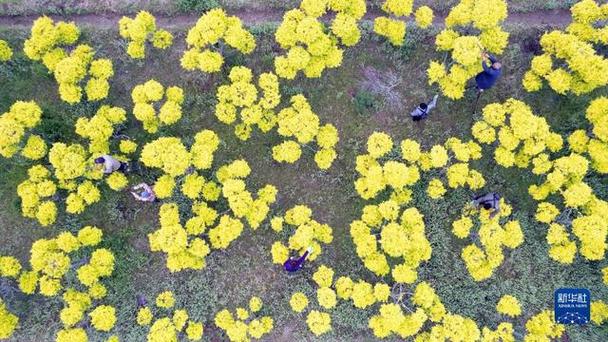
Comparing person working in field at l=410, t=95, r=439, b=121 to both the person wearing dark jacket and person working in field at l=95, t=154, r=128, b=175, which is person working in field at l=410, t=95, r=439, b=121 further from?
person working in field at l=95, t=154, r=128, b=175

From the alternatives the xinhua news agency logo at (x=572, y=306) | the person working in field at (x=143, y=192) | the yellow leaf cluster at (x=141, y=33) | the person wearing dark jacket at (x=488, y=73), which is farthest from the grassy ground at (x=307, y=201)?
the person wearing dark jacket at (x=488, y=73)

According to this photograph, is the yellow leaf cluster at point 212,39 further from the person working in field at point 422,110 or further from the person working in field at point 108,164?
the person working in field at point 422,110

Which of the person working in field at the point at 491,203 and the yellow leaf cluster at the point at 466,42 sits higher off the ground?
the yellow leaf cluster at the point at 466,42

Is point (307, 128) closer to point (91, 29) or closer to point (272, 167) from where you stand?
point (272, 167)

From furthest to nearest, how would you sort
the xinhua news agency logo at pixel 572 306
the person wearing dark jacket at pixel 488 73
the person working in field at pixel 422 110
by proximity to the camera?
the person working in field at pixel 422 110, the xinhua news agency logo at pixel 572 306, the person wearing dark jacket at pixel 488 73

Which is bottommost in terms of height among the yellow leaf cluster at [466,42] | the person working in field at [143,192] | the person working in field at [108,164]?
the person working in field at [143,192]

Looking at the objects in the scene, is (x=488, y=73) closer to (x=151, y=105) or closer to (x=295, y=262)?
(x=295, y=262)

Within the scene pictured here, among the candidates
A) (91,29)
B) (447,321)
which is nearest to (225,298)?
(447,321)
